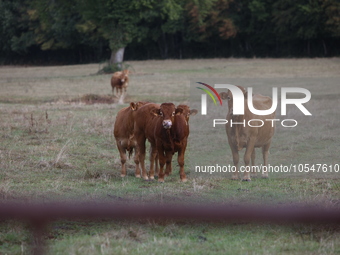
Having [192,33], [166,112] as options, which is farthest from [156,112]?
[192,33]

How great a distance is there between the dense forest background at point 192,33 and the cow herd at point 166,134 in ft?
119

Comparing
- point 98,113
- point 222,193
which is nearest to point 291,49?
point 98,113

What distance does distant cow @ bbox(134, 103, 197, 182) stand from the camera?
8.69 m

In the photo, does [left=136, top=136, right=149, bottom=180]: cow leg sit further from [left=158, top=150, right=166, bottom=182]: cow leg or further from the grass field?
[left=158, top=150, right=166, bottom=182]: cow leg

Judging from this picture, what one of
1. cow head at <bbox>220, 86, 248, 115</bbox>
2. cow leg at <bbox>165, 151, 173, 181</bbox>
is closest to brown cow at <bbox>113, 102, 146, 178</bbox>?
cow leg at <bbox>165, 151, 173, 181</bbox>

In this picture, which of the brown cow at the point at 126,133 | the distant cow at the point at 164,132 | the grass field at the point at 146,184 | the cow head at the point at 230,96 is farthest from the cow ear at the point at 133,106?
the cow head at the point at 230,96

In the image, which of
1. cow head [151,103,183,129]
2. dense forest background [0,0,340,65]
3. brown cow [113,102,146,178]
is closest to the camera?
cow head [151,103,183,129]

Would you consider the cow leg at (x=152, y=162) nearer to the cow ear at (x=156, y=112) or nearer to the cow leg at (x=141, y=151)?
the cow leg at (x=141, y=151)

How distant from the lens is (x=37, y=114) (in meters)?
16.6

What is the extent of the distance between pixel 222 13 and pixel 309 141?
147 feet

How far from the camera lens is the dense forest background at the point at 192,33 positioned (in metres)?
50.8

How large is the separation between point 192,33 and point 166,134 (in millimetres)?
49467

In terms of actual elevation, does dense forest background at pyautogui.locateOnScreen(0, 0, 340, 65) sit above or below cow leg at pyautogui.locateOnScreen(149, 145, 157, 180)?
above

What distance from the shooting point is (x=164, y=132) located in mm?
8875
